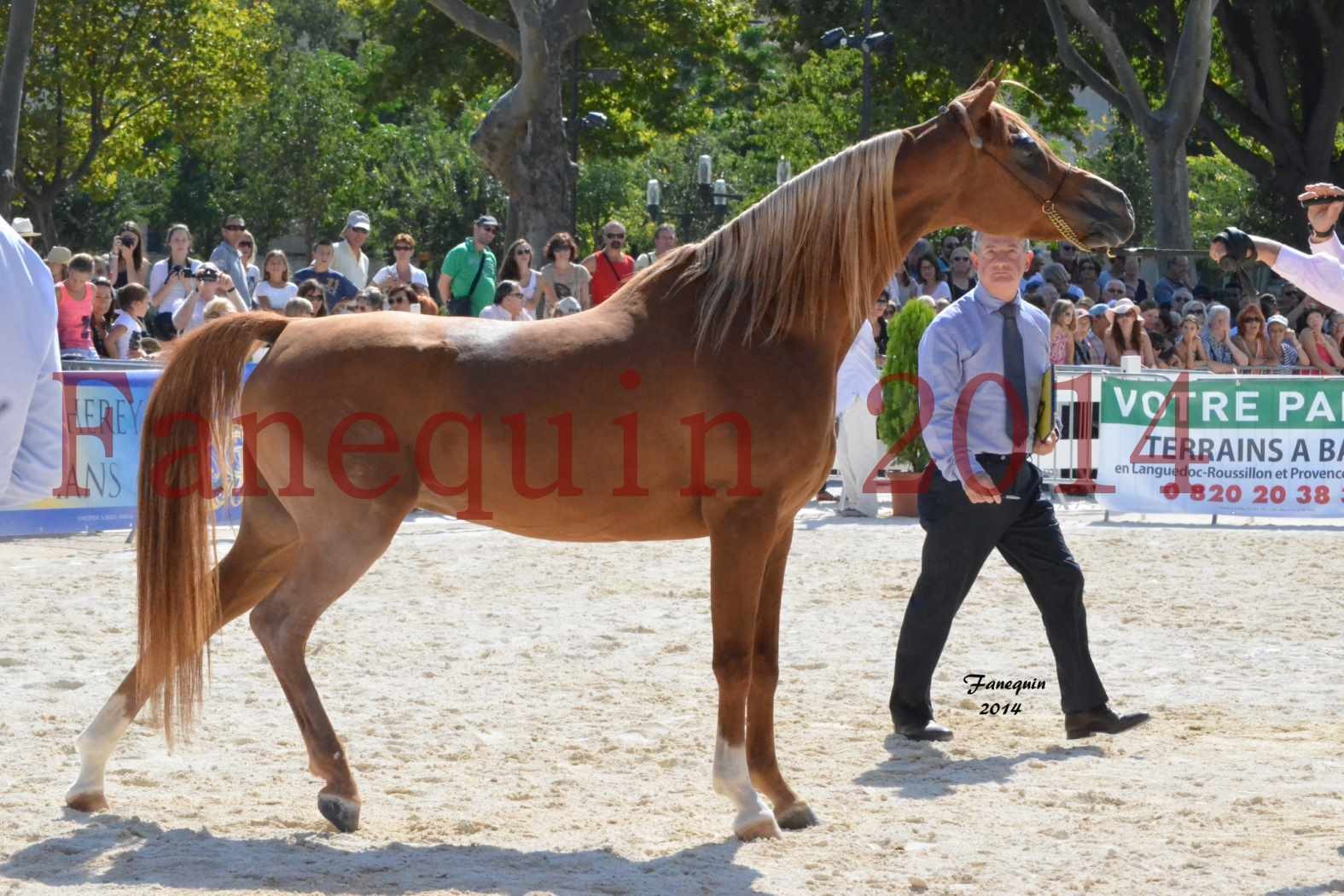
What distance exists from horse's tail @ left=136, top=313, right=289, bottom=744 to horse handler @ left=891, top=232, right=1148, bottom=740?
2562 mm

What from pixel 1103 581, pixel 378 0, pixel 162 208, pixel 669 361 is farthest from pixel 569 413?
pixel 162 208

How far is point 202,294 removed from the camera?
12.4m

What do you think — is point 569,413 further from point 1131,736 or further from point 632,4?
point 632,4

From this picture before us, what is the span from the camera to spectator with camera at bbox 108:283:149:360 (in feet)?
41.1

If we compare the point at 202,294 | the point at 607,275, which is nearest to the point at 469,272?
the point at 607,275

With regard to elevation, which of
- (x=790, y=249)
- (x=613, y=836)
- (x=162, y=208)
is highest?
(x=162, y=208)

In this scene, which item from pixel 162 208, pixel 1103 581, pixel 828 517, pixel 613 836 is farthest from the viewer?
pixel 162 208

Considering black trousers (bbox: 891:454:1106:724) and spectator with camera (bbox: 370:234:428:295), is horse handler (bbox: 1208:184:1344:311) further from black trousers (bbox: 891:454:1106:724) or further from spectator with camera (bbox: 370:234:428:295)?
spectator with camera (bbox: 370:234:428:295)

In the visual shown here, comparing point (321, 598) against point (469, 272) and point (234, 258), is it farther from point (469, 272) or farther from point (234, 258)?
point (469, 272)

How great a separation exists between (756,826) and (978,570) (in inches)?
73.5

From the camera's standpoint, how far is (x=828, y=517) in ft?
43.3

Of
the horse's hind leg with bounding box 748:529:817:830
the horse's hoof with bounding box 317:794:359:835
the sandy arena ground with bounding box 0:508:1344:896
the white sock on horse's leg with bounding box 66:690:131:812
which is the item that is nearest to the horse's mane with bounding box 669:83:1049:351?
the horse's hind leg with bounding box 748:529:817:830

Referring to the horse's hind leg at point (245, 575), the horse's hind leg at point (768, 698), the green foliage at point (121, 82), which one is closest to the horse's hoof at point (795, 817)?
the horse's hind leg at point (768, 698)

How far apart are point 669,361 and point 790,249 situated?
1.81 ft
